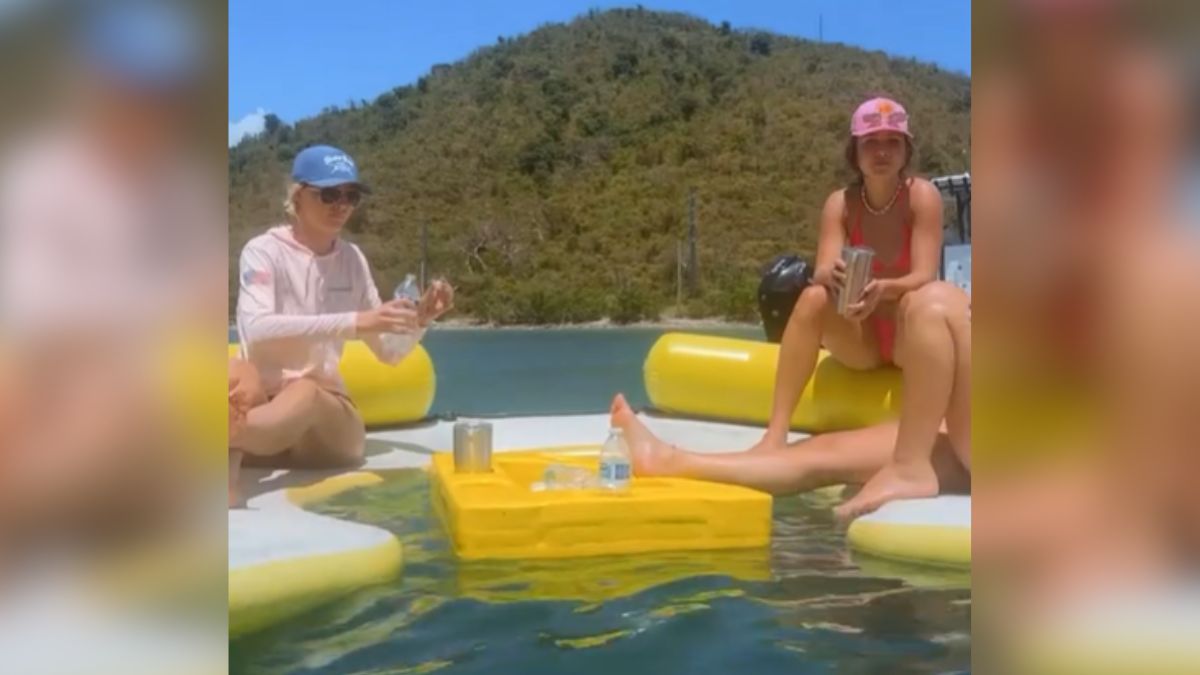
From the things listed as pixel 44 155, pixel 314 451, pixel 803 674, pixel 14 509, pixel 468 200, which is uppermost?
pixel 468 200

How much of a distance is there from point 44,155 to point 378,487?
237cm

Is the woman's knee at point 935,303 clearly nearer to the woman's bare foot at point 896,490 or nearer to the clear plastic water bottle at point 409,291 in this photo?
the woman's bare foot at point 896,490

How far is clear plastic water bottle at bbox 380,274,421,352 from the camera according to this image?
2.83 metres

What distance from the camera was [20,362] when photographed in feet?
1.95

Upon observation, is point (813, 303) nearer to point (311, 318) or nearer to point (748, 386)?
point (748, 386)

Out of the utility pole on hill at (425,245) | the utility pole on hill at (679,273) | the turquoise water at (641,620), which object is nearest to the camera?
the turquoise water at (641,620)

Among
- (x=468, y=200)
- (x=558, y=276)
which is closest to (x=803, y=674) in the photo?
(x=558, y=276)

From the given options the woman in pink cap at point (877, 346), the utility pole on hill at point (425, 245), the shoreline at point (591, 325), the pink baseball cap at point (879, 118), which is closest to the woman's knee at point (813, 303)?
the woman in pink cap at point (877, 346)

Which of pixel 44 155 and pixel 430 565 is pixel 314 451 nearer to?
pixel 430 565

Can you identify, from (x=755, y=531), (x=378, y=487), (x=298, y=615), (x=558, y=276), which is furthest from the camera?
(x=558, y=276)

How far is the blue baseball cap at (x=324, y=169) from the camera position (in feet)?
9.11

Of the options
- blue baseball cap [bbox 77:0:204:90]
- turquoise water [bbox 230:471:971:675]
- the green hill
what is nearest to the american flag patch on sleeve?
turquoise water [bbox 230:471:971:675]

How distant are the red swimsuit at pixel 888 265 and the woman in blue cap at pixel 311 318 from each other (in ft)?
3.47

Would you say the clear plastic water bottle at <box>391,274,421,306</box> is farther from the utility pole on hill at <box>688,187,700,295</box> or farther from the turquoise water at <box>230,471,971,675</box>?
the utility pole on hill at <box>688,187,700,295</box>
